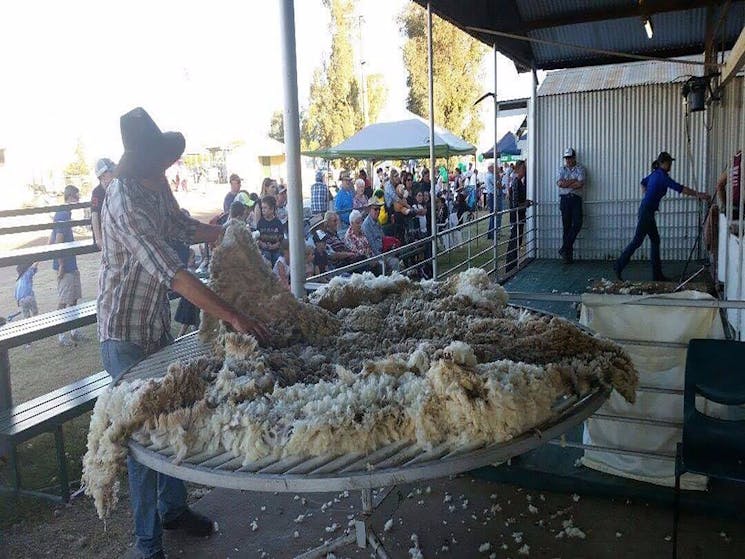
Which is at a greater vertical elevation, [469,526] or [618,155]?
[618,155]

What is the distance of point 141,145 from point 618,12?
7.22m

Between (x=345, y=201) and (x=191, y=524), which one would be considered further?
(x=345, y=201)

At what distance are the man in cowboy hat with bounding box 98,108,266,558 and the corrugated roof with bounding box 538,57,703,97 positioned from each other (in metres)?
9.80

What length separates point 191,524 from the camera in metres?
3.46

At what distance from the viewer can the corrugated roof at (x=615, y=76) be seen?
36.2 ft

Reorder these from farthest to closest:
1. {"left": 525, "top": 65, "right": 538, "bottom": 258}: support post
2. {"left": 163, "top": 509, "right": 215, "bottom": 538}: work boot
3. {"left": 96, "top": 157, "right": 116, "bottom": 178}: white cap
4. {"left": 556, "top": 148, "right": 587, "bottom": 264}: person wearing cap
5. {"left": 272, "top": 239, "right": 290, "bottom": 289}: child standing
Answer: {"left": 525, "top": 65, "right": 538, "bottom": 258}: support post, {"left": 556, "top": 148, "right": 587, "bottom": 264}: person wearing cap, {"left": 96, "top": 157, "right": 116, "bottom": 178}: white cap, {"left": 272, "top": 239, "right": 290, "bottom": 289}: child standing, {"left": 163, "top": 509, "right": 215, "bottom": 538}: work boot

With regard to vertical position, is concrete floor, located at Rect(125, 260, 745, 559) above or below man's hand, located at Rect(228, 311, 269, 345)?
below

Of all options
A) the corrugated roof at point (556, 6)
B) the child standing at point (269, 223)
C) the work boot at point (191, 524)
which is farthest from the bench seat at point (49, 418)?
the corrugated roof at point (556, 6)

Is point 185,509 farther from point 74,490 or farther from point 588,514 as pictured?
point 588,514

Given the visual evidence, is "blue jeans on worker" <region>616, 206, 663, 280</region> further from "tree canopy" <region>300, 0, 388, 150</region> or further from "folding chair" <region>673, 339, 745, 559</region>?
"tree canopy" <region>300, 0, 388, 150</region>

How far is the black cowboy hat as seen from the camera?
2.73 meters

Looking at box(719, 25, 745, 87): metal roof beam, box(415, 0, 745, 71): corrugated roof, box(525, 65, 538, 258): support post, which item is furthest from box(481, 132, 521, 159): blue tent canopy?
box(719, 25, 745, 87): metal roof beam

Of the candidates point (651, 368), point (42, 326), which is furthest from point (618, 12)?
point (42, 326)

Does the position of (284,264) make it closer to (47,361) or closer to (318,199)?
(47,361)
